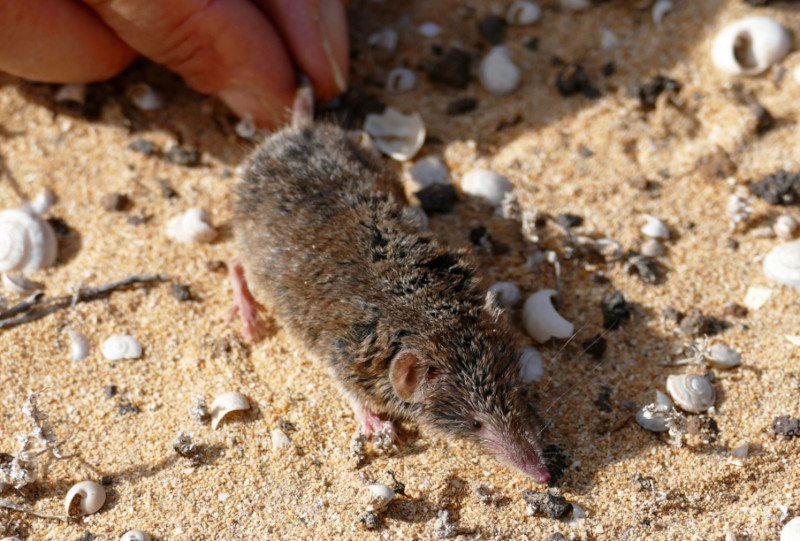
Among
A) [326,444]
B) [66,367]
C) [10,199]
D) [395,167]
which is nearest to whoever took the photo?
[326,444]

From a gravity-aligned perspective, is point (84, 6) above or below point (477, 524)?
above

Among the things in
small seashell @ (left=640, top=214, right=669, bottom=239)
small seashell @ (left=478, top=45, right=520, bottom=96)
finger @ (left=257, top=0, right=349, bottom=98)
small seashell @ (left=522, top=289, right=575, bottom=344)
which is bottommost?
small seashell @ (left=522, top=289, right=575, bottom=344)

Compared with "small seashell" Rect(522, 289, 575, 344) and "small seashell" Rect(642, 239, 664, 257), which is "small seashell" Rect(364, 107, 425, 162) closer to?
"small seashell" Rect(522, 289, 575, 344)

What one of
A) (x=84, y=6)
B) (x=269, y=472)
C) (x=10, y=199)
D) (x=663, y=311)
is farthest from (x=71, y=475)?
(x=663, y=311)

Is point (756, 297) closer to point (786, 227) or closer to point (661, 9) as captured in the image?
point (786, 227)

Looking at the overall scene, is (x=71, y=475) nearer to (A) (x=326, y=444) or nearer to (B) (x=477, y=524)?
(A) (x=326, y=444)

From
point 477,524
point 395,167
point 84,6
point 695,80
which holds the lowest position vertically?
point 477,524

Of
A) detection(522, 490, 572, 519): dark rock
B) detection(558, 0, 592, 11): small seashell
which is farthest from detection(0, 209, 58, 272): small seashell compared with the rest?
detection(558, 0, 592, 11): small seashell
